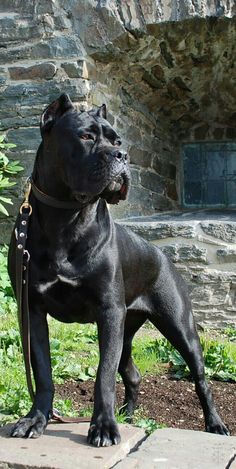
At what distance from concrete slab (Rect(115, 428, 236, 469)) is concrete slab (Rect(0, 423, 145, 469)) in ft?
0.16

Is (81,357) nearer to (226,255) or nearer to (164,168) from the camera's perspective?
(226,255)

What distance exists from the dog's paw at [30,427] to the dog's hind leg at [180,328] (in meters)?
0.97

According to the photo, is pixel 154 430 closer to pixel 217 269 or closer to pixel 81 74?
pixel 217 269

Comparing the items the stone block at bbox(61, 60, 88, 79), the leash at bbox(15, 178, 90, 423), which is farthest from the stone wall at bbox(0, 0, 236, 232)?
the leash at bbox(15, 178, 90, 423)

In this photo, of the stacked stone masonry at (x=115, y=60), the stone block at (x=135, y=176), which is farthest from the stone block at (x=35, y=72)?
the stone block at (x=135, y=176)

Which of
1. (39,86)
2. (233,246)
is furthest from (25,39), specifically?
(233,246)

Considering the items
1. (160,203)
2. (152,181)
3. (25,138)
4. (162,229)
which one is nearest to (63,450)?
(162,229)

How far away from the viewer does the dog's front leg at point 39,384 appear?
2.68 meters

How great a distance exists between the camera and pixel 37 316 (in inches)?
115

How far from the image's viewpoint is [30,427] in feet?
8.80

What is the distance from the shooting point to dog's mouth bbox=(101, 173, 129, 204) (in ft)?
8.93

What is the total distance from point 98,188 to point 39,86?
12.7ft

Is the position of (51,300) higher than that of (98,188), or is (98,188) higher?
(98,188)

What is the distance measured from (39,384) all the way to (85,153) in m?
0.92
